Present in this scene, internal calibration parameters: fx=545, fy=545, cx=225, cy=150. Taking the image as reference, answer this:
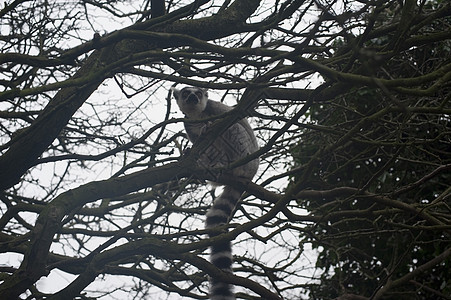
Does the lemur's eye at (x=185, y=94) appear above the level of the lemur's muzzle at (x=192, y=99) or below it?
above

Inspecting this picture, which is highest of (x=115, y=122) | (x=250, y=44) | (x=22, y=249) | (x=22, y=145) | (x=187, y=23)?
(x=115, y=122)

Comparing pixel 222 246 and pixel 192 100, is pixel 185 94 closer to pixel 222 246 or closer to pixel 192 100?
pixel 192 100

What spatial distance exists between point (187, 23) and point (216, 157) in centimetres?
271

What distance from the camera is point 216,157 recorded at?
7.39 metres

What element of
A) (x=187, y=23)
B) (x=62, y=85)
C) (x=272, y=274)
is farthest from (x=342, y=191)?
(x=62, y=85)

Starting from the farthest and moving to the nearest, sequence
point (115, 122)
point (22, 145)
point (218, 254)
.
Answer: point (115, 122) < point (218, 254) < point (22, 145)

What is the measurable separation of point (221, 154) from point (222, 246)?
187 cm

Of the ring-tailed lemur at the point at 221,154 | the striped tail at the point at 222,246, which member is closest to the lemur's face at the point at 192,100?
the ring-tailed lemur at the point at 221,154

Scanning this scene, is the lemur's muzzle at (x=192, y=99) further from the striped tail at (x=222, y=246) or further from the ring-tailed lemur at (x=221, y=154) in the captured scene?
the striped tail at (x=222, y=246)

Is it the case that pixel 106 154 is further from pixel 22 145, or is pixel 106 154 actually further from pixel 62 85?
pixel 62 85

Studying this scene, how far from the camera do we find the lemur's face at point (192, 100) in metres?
7.91

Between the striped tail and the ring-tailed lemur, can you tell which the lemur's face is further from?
the striped tail

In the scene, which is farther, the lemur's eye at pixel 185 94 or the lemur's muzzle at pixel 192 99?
the lemur's eye at pixel 185 94

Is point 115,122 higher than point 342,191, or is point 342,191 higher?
point 115,122
